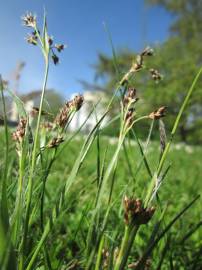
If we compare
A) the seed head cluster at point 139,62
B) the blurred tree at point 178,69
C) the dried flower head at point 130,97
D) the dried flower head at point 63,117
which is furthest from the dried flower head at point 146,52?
the blurred tree at point 178,69

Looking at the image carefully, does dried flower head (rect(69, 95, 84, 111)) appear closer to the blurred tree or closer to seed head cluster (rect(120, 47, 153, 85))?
seed head cluster (rect(120, 47, 153, 85))

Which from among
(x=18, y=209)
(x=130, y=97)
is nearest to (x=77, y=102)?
(x=130, y=97)

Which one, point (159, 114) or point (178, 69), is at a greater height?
point (178, 69)

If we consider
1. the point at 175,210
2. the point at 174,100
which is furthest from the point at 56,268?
the point at 174,100

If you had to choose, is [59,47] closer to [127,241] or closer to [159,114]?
[159,114]

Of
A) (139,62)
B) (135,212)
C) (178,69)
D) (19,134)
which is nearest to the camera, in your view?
(135,212)

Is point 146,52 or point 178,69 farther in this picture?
point 178,69
